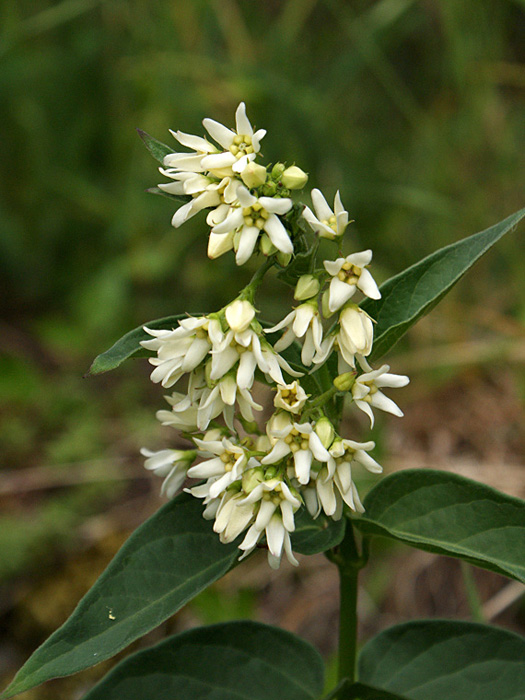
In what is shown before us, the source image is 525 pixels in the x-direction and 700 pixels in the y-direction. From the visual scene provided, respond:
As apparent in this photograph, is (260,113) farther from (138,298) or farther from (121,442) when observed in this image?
(121,442)

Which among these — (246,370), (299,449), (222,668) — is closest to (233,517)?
(299,449)

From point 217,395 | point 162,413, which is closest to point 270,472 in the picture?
point 217,395

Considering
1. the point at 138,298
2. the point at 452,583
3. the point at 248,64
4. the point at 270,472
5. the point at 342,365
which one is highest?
the point at 248,64

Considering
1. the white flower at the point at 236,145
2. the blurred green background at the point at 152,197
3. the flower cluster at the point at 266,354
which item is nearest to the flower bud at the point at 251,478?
the flower cluster at the point at 266,354

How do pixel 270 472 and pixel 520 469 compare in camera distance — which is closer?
pixel 270 472

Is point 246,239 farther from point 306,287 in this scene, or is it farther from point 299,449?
point 299,449

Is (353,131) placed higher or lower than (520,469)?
higher

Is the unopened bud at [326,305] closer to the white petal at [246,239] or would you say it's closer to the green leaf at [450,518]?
the white petal at [246,239]

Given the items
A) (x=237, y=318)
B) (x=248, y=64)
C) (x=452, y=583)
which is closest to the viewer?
(x=237, y=318)
